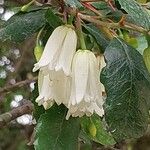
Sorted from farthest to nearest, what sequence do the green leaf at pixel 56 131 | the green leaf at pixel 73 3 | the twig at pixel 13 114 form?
the twig at pixel 13 114
the green leaf at pixel 56 131
the green leaf at pixel 73 3

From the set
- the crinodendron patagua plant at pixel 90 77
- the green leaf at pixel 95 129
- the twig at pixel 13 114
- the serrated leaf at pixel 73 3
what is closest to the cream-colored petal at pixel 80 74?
the crinodendron patagua plant at pixel 90 77

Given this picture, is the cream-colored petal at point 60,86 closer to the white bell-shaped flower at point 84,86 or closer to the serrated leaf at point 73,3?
the white bell-shaped flower at point 84,86

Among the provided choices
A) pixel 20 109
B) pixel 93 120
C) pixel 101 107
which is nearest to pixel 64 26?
pixel 101 107

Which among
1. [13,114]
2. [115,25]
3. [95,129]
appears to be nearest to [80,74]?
[115,25]

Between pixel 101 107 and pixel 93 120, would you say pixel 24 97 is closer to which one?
pixel 93 120

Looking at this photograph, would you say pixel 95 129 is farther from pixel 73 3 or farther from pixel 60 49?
pixel 73 3
